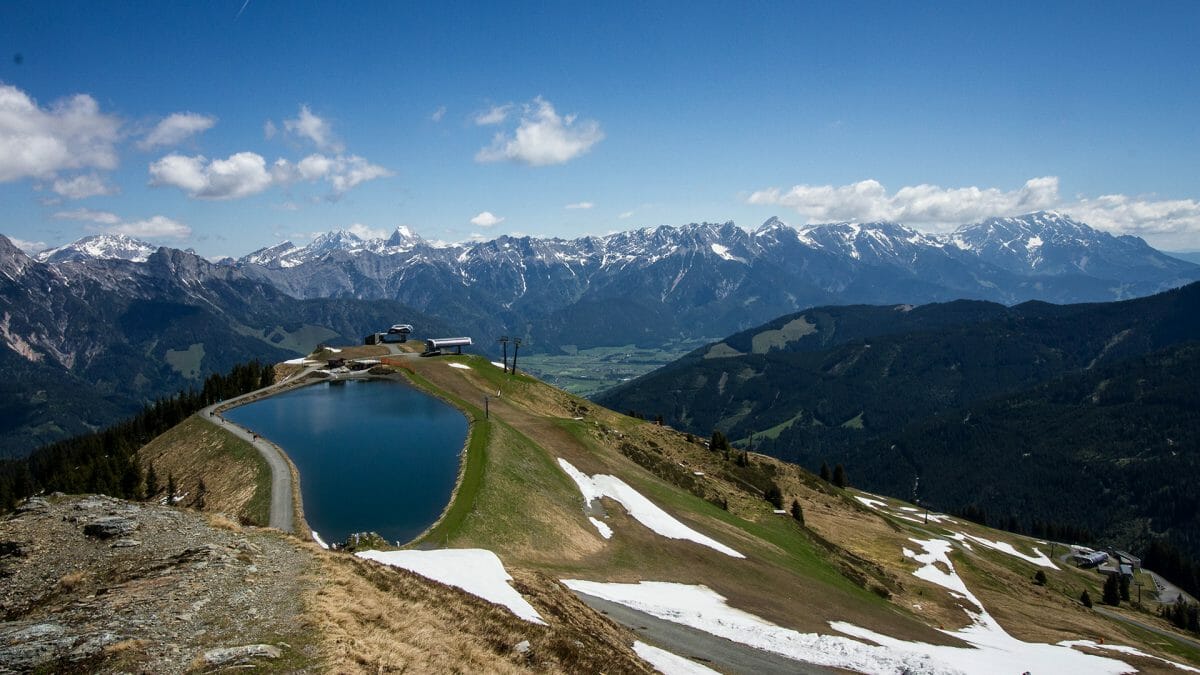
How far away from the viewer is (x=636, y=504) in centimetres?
5291

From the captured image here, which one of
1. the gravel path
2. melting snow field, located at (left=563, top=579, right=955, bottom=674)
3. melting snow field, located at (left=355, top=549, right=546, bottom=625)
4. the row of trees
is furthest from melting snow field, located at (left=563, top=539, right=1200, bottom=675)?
the row of trees

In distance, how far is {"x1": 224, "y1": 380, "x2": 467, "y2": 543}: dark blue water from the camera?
130 feet

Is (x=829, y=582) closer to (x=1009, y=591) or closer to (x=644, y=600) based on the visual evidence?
(x=644, y=600)

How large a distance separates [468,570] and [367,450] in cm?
2865

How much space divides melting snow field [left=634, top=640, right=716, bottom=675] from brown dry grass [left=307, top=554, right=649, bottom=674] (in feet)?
2.46

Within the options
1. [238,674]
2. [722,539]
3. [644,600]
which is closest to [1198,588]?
[722,539]

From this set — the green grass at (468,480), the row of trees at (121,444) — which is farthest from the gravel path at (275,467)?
the row of trees at (121,444)

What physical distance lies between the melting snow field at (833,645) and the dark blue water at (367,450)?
1422 cm

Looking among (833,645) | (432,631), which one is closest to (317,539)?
(432,631)

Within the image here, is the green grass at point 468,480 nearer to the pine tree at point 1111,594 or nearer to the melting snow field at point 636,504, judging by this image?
the melting snow field at point 636,504

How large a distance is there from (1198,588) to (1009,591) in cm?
10882

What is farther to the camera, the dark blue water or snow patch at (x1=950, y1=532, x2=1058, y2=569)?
snow patch at (x1=950, y1=532, x2=1058, y2=569)

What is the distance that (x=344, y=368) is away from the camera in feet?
323

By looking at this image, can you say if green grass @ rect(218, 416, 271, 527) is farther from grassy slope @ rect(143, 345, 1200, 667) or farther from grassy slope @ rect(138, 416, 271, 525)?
grassy slope @ rect(143, 345, 1200, 667)
